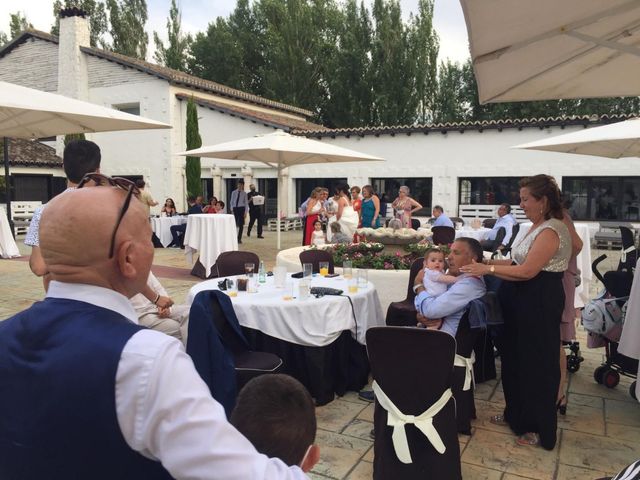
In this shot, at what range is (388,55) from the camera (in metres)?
26.9

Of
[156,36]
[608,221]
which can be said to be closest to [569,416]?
[608,221]

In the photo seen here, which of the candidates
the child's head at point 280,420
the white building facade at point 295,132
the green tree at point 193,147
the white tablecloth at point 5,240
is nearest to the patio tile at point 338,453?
the child's head at point 280,420

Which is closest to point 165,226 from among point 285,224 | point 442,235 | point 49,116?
point 285,224

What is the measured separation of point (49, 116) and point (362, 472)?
5868mm

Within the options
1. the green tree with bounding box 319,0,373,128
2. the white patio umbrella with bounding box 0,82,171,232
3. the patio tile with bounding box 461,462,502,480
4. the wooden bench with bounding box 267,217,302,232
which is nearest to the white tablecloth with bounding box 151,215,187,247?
the wooden bench with bounding box 267,217,302,232

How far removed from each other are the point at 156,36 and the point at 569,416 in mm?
36720

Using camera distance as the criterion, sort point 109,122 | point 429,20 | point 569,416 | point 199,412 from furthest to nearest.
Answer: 1. point 429,20
2. point 109,122
3. point 569,416
4. point 199,412

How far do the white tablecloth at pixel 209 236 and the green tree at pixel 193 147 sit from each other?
10714mm

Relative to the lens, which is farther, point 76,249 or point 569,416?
point 569,416

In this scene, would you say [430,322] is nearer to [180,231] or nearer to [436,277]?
[436,277]

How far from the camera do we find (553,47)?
314 cm

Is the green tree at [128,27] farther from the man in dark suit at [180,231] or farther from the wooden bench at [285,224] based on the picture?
the man in dark suit at [180,231]

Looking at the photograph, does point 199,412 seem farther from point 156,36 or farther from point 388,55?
point 156,36

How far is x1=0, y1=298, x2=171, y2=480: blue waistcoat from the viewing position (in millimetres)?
923
